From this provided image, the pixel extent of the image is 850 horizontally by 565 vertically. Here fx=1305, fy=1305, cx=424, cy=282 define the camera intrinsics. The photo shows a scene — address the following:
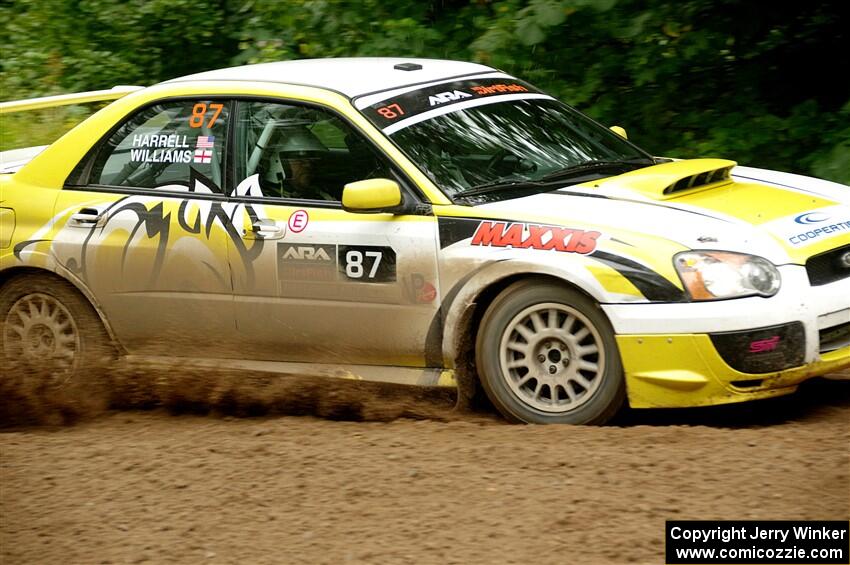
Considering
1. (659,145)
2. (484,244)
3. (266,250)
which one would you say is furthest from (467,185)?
(659,145)

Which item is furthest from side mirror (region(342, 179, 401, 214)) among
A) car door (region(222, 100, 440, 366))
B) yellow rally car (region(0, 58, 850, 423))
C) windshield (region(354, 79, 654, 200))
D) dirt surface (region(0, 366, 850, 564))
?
dirt surface (region(0, 366, 850, 564))

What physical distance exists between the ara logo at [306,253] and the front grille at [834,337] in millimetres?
2251

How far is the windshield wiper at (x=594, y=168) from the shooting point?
6363 millimetres

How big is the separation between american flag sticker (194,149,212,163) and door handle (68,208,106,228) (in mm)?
588

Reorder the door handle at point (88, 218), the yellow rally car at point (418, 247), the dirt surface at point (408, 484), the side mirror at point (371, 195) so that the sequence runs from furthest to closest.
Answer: the door handle at point (88, 218), the side mirror at point (371, 195), the yellow rally car at point (418, 247), the dirt surface at point (408, 484)

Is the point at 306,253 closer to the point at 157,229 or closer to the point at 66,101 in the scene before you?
the point at 157,229

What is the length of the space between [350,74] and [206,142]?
2.70 ft

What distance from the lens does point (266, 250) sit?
20.6 ft

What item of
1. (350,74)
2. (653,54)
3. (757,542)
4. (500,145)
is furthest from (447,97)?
(653,54)

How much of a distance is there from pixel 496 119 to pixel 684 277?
5.20ft

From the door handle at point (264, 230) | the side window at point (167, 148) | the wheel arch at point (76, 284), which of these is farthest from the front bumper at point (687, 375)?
the wheel arch at point (76, 284)

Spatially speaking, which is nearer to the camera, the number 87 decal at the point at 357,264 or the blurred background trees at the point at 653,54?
the number 87 decal at the point at 357,264

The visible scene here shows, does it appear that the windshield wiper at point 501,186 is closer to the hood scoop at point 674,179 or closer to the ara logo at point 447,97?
the hood scoop at point 674,179

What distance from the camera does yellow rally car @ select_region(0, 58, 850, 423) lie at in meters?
5.52
